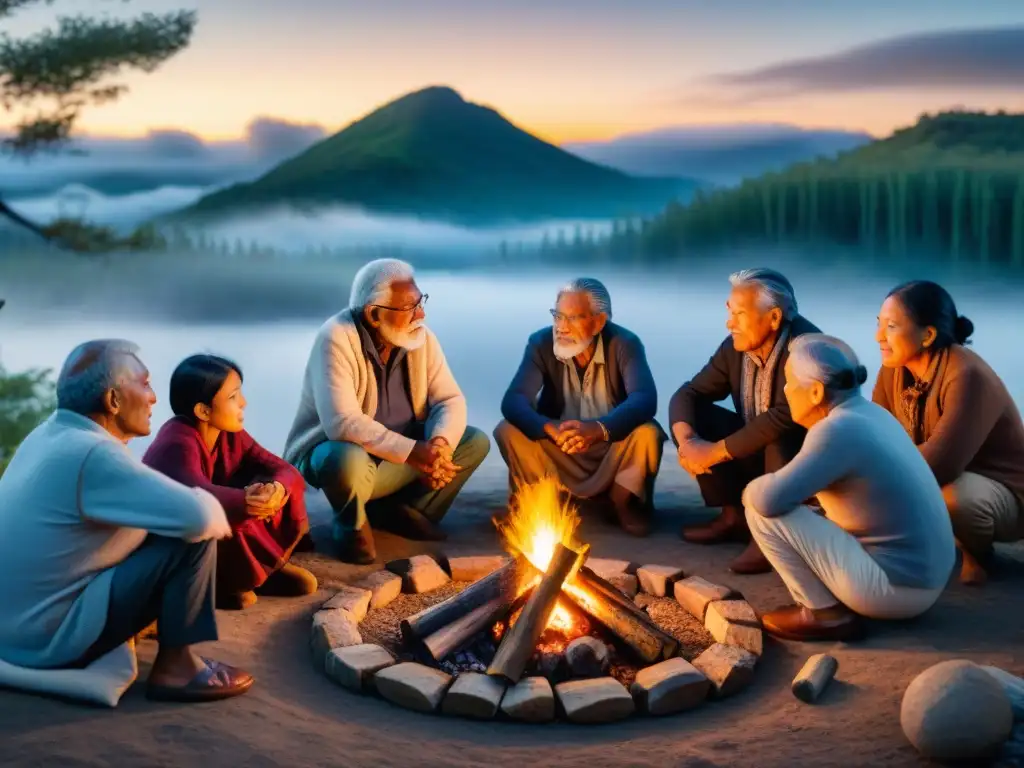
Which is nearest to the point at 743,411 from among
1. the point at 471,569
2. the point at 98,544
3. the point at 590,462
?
the point at 590,462

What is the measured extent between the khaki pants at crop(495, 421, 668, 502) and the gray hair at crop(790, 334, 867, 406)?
1.82 m

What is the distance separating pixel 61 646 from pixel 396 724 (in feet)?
4.11

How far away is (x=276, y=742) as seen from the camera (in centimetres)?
400

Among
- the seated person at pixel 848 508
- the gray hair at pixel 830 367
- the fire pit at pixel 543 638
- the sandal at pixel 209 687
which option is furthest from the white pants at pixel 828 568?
the sandal at pixel 209 687

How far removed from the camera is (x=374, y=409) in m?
6.37

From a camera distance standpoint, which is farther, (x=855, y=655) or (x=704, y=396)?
(x=704, y=396)

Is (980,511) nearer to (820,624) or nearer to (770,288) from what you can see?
(820,624)

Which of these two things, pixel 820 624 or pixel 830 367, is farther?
pixel 820 624

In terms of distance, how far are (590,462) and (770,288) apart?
1562 mm

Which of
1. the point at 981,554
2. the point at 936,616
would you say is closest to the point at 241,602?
the point at 936,616

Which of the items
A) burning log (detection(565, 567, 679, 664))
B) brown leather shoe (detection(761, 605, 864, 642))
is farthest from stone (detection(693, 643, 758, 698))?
brown leather shoe (detection(761, 605, 864, 642))

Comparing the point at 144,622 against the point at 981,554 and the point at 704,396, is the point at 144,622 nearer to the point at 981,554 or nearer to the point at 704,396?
the point at 704,396

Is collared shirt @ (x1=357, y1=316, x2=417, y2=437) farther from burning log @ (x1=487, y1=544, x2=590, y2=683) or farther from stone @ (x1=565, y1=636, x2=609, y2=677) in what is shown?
stone @ (x1=565, y1=636, x2=609, y2=677)

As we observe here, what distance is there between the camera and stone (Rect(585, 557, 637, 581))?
5.85 m
